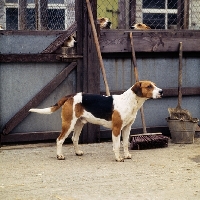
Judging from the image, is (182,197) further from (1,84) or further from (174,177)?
(1,84)

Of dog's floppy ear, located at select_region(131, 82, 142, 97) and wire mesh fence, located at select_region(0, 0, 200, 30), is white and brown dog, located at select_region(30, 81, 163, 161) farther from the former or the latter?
wire mesh fence, located at select_region(0, 0, 200, 30)

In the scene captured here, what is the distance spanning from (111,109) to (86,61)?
158 centimetres

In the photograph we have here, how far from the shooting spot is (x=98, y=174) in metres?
5.91

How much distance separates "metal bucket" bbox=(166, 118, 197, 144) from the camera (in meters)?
8.05

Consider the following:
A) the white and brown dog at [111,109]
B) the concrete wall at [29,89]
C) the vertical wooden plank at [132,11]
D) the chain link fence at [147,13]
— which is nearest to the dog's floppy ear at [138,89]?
the white and brown dog at [111,109]

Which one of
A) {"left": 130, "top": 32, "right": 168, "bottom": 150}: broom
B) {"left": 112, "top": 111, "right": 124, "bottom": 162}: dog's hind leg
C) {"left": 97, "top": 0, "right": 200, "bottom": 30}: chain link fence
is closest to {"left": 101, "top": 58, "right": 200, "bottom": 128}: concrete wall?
{"left": 130, "top": 32, "right": 168, "bottom": 150}: broom

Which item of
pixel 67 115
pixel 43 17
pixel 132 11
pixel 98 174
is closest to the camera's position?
pixel 98 174

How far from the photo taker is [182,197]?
495 cm

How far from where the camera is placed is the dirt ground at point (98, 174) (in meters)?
5.07

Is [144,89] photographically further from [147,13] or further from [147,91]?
[147,13]

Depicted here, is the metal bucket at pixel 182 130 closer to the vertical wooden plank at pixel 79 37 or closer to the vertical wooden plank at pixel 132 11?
the vertical wooden plank at pixel 79 37

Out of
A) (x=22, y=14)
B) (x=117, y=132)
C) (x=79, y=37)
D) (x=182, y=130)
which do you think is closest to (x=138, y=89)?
(x=117, y=132)

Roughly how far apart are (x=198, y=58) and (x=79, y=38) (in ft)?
7.66

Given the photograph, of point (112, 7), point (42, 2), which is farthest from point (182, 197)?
point (112, 7)
